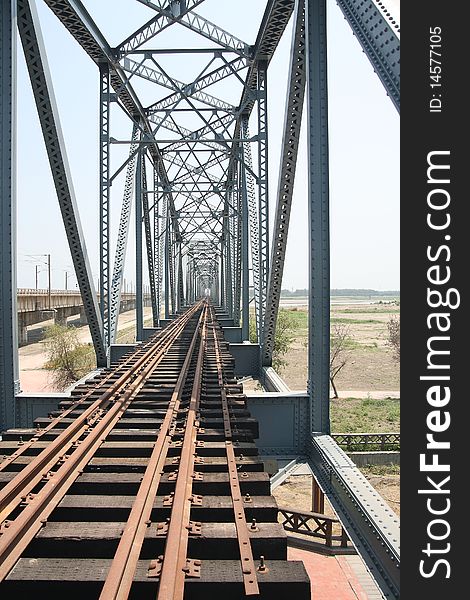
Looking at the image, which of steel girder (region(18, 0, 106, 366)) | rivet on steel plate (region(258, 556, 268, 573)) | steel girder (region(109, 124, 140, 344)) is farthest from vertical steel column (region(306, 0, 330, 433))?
steel girder (region(109, 124, 140, 344))

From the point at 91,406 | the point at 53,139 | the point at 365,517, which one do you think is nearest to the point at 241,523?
the point at 365,517

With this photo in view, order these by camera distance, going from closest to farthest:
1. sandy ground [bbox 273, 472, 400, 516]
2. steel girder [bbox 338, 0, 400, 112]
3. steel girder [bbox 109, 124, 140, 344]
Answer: steel girder [bbox 338, 0, 400, 112]
steel girder [bbox 109, 124, 140, 344]
sandy ground [bbox 273, 472, 400, 516]

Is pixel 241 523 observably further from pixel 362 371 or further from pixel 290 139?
pixel 362 371

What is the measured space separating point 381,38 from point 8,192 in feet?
17.5

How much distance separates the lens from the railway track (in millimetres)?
2848

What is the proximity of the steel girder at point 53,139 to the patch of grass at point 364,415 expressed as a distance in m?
19.4

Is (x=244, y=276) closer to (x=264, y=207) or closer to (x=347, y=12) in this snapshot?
(x=264, y=207)

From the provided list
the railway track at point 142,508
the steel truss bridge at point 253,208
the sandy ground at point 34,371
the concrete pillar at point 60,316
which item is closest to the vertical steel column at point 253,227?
the steel truss bridge at point 253,208

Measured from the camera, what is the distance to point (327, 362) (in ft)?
22.1

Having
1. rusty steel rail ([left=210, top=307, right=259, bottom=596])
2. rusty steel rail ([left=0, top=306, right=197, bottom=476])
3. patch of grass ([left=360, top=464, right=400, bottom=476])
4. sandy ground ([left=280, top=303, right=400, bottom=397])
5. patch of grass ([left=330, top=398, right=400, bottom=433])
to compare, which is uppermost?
rusty steel rail ([left=0, top=306, right=197, bottom=476])

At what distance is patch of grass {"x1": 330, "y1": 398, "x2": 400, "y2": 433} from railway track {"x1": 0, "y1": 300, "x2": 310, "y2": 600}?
22565mm

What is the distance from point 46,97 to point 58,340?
91.7 feet

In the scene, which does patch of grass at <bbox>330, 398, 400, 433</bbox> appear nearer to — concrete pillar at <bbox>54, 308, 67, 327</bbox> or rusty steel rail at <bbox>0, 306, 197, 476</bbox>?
rusty steel rail at <bbox>0, 306, 197, 476</bbox>

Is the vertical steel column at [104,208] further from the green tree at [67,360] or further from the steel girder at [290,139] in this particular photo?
the green tree at [67,360]
